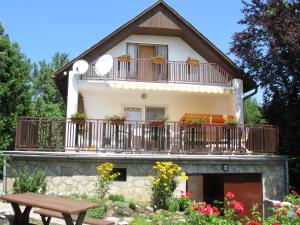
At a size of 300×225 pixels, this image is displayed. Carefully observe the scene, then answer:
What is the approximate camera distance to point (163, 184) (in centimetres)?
1492

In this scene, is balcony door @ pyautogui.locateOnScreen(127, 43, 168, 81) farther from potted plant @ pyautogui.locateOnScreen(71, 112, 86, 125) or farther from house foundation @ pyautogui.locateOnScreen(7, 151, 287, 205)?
house foundation @ pyautogui.locateOnScreen(7, 151, 287, 205)

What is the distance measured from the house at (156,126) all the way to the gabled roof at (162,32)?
5 centimetres

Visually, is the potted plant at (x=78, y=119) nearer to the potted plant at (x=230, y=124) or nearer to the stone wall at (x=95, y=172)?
the stone wall at (x=95, y=172)

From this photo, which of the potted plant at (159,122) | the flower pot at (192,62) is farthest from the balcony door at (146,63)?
the potted plant at (159,122)

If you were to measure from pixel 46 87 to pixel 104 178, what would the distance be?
3814cm

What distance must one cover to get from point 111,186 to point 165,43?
29.2 ft

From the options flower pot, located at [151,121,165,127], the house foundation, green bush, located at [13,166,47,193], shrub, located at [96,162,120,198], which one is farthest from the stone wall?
flower pot, located at [151,121,165,127]

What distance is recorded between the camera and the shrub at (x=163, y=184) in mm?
14891

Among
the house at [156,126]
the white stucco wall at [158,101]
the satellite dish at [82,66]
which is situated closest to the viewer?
the house at [156,126]

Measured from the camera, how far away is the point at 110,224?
958 cm

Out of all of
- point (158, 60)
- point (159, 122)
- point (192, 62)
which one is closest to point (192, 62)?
point (192, 62)

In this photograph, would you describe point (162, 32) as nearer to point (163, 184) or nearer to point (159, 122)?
point (159, 122)

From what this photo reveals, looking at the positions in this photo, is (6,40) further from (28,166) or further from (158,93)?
(28,166)

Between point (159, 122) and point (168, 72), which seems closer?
point (159, 122)
